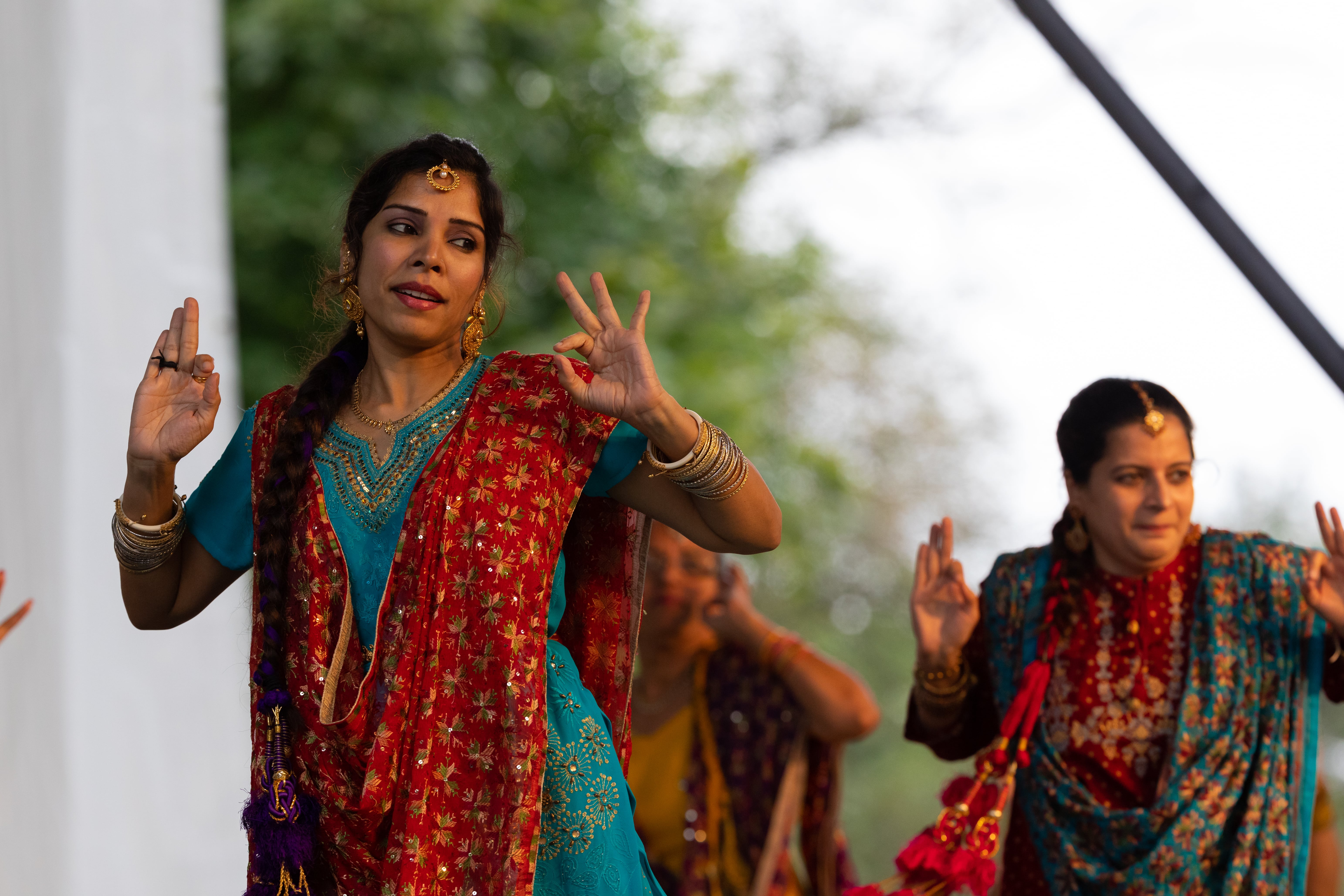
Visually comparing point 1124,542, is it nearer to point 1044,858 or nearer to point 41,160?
point 1044,858

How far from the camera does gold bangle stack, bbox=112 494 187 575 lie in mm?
2068

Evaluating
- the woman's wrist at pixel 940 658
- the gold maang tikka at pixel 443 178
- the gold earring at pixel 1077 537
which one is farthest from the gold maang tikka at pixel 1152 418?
the gold maang tikka at pixel 443 178

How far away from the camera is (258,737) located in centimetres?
200

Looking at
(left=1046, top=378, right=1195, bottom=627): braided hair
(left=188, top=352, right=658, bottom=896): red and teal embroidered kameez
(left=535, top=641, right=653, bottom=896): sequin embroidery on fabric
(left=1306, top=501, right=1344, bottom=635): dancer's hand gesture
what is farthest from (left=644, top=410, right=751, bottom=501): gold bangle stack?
(left=1306, top=501, right=1344, bottom=635): dancer's hand gesture

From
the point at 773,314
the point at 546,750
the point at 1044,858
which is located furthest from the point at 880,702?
the point at 546,750

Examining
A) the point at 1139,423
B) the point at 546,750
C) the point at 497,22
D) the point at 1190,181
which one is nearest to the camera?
the point at 546,750

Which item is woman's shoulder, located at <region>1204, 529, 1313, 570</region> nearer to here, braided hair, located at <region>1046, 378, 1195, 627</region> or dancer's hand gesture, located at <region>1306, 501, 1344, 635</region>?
dancer's hand gesture, located at <region>1306, 501, 1344, 635</region>

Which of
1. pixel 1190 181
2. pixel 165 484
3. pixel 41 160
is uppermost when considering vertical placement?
pixel 41 160

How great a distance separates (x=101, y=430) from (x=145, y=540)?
175 centimetres

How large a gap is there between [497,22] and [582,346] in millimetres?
6208

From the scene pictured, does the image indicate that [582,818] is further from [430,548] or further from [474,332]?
[474,332]

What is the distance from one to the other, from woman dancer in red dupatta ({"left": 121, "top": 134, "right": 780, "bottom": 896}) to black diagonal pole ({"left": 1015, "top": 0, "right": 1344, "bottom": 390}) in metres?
1.27

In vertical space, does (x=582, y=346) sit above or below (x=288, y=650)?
above

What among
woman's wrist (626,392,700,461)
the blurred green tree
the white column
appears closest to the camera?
woman's wrist (626,392,700,461)
